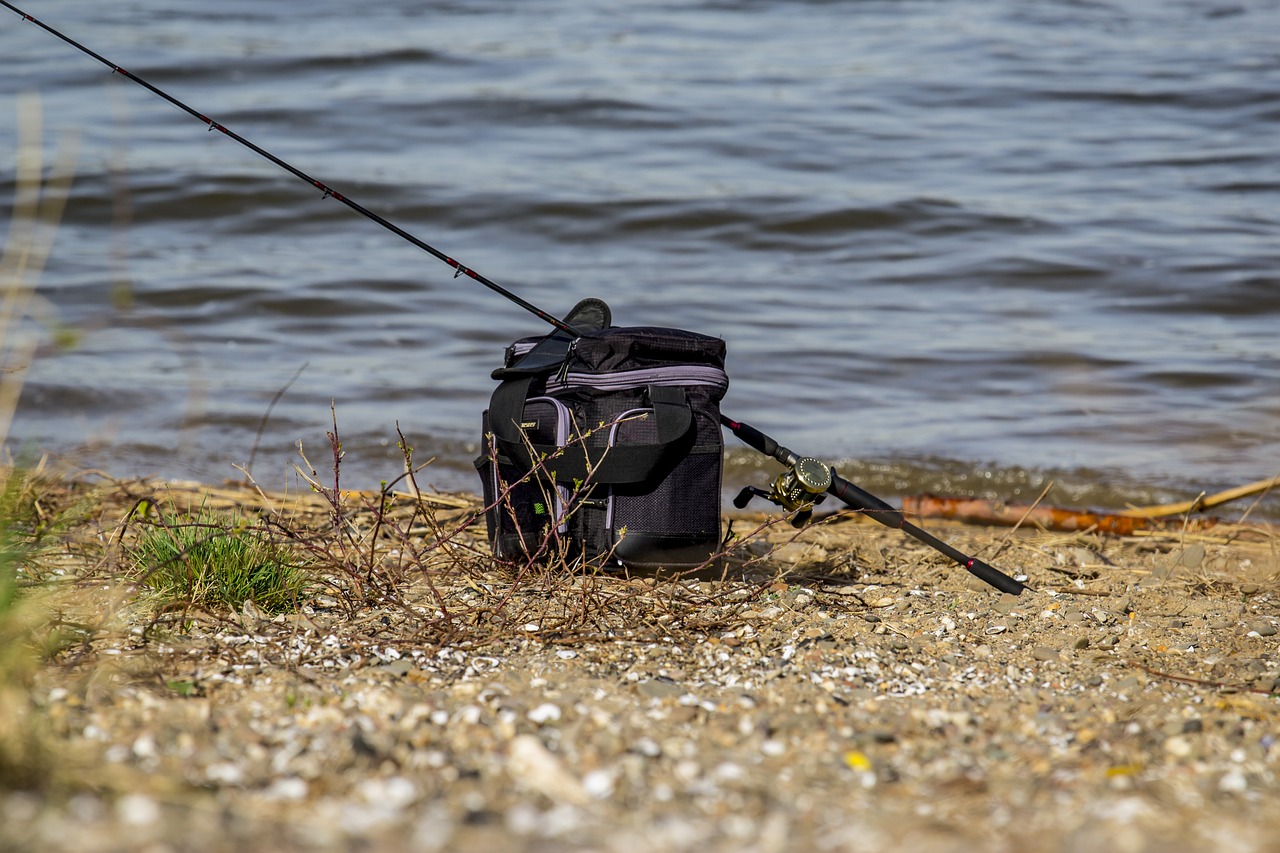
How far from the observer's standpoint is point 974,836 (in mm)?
1907

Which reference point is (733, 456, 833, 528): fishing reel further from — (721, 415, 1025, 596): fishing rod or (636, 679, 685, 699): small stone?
(636, 679, 685, 699): small stone

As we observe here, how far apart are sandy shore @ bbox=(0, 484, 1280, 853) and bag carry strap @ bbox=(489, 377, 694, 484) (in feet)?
0.92

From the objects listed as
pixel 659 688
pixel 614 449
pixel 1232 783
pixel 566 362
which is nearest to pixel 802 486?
pixel 614 449

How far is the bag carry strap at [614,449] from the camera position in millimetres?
3256

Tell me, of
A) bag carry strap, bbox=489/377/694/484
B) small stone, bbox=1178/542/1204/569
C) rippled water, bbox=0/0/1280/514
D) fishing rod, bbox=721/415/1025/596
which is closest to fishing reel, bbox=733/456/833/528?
fishing rod, bbox=721/415/1025/596

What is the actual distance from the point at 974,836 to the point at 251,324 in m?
6.97

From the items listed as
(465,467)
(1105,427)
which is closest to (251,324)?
(465,467)

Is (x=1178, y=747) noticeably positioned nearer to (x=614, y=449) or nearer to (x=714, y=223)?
(x=614, y=449)

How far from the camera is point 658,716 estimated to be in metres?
2.46

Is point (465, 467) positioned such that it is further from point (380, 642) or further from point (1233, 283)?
point (1233, 283)

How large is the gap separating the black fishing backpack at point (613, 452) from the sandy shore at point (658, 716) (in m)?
0.12

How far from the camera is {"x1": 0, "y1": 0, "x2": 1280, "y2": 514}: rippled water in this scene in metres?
6.52

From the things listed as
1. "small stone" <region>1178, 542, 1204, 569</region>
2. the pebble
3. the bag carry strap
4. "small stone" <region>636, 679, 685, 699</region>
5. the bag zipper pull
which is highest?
the bag zipper pull

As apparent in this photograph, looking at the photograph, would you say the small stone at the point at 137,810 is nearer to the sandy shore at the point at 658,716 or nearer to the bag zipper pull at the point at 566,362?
the sandy shore at the point at 658,716
